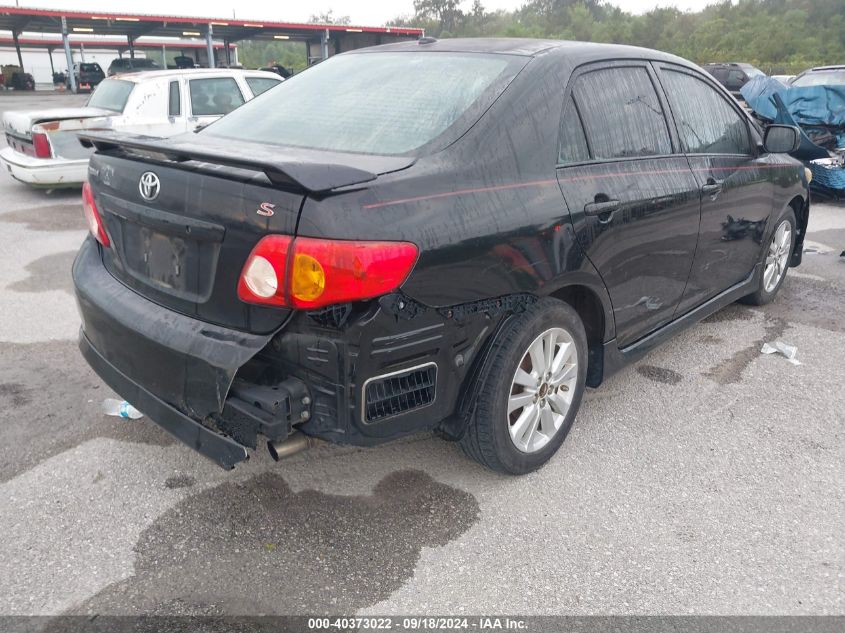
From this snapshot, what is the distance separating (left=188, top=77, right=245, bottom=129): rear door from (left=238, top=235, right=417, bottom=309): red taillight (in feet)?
23.8

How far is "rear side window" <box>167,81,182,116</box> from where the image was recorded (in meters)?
8.63

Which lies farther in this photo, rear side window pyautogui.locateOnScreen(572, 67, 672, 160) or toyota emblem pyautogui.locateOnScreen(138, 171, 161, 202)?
rear side window pyautogui.locateOnScreen(572, 67, 672, 160)

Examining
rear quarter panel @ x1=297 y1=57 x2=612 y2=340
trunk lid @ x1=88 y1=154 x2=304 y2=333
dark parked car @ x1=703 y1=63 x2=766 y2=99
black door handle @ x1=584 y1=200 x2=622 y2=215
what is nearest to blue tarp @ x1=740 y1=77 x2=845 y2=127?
black door handle @ x1=584 y1=200 x2=622 y2=215

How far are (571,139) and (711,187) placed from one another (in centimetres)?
120

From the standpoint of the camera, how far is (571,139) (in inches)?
112

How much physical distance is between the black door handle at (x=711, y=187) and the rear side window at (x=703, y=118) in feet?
0.59

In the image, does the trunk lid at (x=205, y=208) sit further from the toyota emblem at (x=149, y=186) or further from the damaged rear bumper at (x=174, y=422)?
the damaged rear bumper at (x=174, y=422)

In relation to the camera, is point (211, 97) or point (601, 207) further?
point (211, 97)

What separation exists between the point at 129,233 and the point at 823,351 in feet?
13.4

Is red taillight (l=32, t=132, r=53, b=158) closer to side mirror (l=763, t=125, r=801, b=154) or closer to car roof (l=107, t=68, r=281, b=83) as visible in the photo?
car roof (l=107, t=68, r=281, b=83)

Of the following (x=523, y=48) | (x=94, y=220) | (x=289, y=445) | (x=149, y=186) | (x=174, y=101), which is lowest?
(x=289, y=445)

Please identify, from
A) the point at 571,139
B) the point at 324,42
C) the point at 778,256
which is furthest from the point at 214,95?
the point at 324,42

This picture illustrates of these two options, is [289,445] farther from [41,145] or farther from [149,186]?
[41,145]

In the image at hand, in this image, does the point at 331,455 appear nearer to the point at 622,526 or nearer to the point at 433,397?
the point at 433,397
